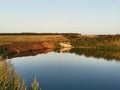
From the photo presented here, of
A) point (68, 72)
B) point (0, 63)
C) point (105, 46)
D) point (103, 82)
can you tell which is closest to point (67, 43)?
point (105, 46)

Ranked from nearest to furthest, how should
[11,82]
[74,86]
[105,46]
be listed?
[11,82] < [74,86] < [105,46]

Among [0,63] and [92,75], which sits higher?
[0,63]

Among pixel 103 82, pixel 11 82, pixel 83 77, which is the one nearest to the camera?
pixel 11 82

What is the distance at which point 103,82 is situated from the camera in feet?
92.8

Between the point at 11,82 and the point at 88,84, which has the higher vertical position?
the point at 11,82

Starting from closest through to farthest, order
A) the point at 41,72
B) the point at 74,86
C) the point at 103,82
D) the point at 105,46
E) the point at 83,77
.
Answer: the point at 74,86, the point at 103,82, the point at 83,77, the point at 41,72, the point at 105,46

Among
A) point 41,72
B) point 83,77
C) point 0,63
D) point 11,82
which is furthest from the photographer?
point 41,72

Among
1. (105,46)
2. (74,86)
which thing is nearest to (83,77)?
(74,86)

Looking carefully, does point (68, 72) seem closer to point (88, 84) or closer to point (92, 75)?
point (92, 75)

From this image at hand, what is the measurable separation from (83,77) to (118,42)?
56002 millimetres

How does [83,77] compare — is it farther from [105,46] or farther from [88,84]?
[105,46]

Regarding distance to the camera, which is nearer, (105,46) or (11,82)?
(11,82)

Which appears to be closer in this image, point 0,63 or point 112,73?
point 0,63

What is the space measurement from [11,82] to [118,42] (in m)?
73.9
